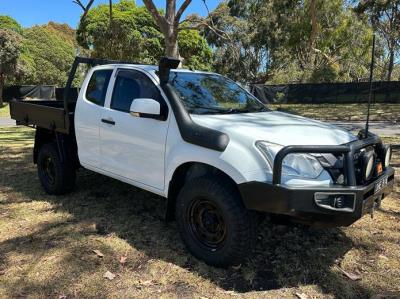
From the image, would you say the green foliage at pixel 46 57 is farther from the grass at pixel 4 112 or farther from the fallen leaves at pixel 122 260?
the fallen leaves at pixel 122 260

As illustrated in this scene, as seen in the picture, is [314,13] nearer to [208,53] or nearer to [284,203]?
[208,53]

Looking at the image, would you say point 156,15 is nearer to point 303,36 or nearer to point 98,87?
point 98,87

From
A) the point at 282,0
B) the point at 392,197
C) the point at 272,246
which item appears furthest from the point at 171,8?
the point at 282,0

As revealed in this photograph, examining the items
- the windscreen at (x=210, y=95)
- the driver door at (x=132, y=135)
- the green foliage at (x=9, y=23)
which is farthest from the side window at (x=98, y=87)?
the green foliage at (x=9, y=23)

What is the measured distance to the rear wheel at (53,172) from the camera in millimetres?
5945

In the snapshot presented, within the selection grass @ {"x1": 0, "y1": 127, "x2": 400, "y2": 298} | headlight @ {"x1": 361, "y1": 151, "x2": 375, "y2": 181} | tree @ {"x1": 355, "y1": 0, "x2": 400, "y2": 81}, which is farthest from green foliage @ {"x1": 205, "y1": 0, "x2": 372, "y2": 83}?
headlight @ {"x1": 361, "y1": 151, "x2": 375, "y2": 181}

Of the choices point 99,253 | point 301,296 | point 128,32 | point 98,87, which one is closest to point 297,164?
point 301,296

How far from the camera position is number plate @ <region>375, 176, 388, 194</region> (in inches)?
150

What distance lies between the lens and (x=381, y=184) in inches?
155

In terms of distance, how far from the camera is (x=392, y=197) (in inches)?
235

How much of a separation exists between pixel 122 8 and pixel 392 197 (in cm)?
3675

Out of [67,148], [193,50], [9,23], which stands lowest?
[67,148]

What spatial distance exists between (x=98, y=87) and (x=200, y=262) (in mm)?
2532

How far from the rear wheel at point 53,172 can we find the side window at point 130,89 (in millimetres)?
1366
